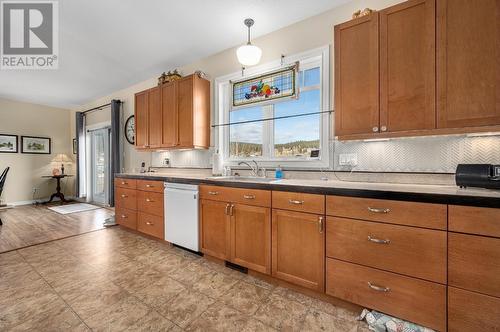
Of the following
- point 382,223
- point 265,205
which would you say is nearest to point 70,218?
point 265,205

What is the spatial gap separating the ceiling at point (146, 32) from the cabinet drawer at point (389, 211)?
2.02m

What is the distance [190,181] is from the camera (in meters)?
2.60

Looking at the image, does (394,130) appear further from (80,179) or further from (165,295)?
(80,179)

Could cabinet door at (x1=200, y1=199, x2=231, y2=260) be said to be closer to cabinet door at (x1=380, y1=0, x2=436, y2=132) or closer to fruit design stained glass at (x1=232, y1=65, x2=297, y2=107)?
fruit design stained glass at (x1=232, y1=65, x2=297, y2=107)

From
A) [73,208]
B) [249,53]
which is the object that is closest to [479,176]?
[249,53]

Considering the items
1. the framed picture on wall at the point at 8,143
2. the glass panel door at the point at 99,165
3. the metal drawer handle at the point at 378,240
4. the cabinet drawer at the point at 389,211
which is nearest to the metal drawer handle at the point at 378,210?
the cabinet drawer at the point at 389,211

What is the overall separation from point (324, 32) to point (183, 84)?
1.96 metres

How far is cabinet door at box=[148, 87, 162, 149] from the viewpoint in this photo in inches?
142

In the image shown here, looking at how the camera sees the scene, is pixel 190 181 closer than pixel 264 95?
Yes

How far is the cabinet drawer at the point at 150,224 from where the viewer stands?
3006 mm

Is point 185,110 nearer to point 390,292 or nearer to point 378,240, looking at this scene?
point 378,240

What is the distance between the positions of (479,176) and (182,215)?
2619mm

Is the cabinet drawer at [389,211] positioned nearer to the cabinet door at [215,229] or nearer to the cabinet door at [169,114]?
the cabinet door at [215,229]

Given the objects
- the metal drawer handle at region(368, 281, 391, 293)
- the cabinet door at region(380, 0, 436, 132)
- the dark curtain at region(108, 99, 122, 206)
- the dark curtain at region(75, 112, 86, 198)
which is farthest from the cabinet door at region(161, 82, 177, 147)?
the dark curtain at region(75, 112, 86, 198)
